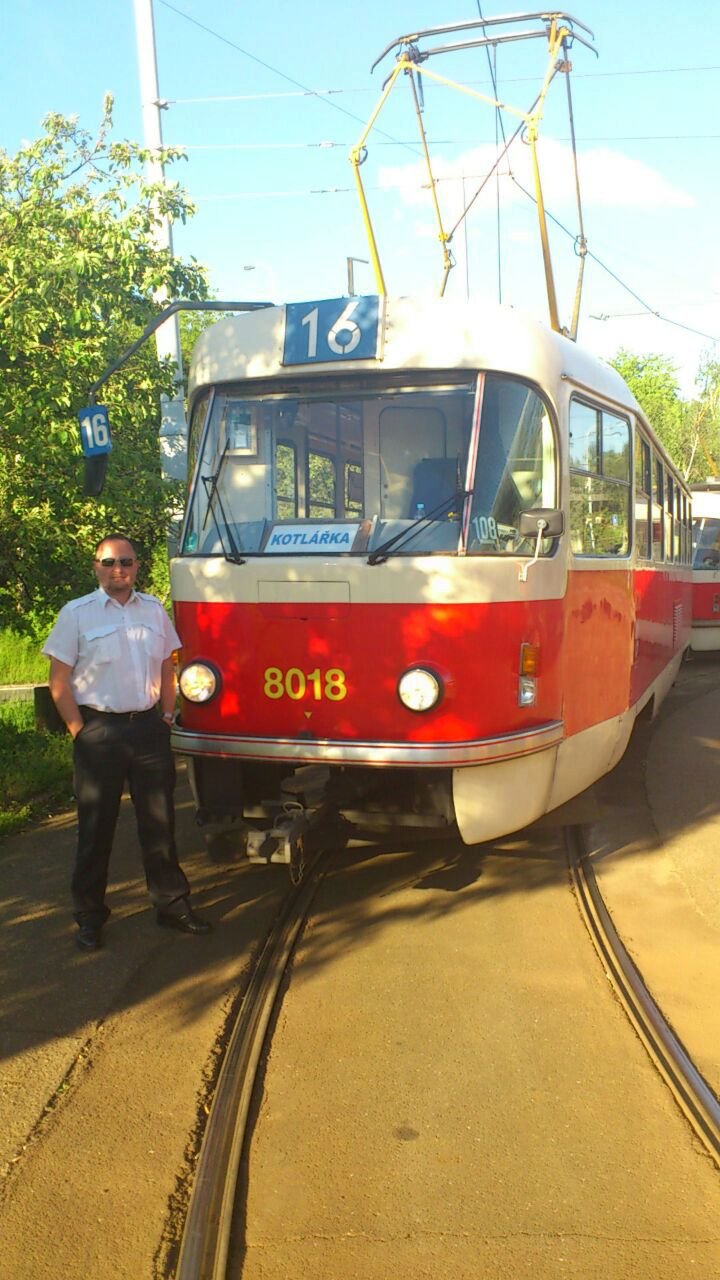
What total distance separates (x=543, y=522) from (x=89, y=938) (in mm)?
2800

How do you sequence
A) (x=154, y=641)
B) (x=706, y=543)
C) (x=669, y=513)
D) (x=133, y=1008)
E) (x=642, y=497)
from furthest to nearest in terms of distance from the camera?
1. (x=706, y=543)
2. (x=669, y=513)
3. (x=642, y=497)
4. (x=154, y=641)
5. (x=133, y=1008)

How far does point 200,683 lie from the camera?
20.1 ft

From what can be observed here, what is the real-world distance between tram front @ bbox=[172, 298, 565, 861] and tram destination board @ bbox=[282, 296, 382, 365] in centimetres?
1

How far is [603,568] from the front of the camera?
Answer: 283 inches

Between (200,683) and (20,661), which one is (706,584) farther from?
(200,683)

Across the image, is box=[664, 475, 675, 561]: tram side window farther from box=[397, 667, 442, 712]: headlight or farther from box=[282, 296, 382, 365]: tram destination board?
box=[397, 667, 442, 712]: headlight

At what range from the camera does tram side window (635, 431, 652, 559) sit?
27.8 ft

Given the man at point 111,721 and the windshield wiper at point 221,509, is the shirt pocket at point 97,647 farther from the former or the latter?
the windshield wiper at point 221,509

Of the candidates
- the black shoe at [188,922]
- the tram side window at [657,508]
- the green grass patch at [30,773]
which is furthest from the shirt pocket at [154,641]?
the tram side window at [657,508]

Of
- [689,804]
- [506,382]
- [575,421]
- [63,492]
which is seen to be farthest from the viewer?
[63,492]

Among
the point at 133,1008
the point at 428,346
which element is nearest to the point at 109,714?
the point at 133,1008

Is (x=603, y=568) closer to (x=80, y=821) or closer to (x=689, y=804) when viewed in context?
(x=689, y=804)

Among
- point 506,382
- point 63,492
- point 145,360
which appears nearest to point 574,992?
point 506,382

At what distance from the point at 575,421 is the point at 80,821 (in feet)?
10.7
